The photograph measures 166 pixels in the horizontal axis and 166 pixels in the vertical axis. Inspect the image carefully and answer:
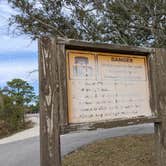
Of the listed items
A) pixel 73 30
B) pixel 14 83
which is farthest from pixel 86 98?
pixel 14 83

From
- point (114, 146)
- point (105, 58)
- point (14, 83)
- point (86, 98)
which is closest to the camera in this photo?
point (86, 98)

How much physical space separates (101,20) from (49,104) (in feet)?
15.1

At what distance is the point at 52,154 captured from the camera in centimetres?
364

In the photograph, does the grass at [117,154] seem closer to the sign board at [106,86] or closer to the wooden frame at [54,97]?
the sign board at [106,86]

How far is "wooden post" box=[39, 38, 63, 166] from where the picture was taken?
3.62 meters

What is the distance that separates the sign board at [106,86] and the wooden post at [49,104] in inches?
7.4

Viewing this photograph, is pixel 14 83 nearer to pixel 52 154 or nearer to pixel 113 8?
pixel 113 8

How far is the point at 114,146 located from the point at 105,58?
5422 mm

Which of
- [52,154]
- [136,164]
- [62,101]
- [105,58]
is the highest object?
[105,58]

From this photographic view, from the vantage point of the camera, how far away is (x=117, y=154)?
8.43 meters

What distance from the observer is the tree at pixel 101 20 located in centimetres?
746

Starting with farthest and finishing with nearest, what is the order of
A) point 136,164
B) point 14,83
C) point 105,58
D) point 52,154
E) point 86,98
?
1. point 14,83
2. point 136,164
3. point 105,58
4. point 86,98
5. point 52,154

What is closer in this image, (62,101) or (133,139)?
(62,101)

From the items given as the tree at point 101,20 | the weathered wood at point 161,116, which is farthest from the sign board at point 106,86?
the tree at point 101,20
